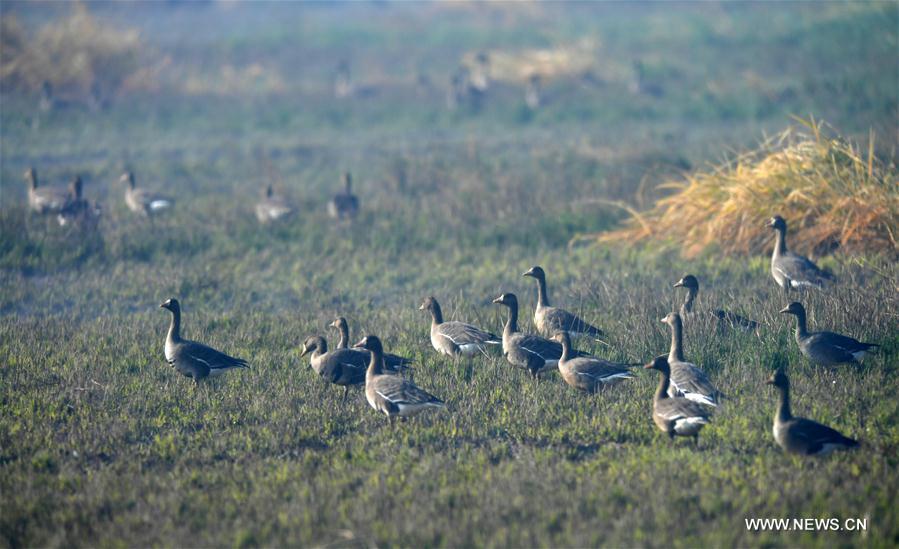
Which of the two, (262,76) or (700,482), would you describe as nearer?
(700,482)

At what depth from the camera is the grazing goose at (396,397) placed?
8.53 meters

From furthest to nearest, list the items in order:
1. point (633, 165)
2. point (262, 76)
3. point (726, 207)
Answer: point (262, 76), point (633, 165), point (726, 207)

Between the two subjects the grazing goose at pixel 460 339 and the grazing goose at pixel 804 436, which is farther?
the grazing goose at pixel 460 339

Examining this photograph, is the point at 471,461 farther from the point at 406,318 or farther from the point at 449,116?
the point at 449,116

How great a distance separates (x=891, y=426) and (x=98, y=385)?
7.70 m

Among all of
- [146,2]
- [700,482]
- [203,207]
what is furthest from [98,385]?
[146,2]

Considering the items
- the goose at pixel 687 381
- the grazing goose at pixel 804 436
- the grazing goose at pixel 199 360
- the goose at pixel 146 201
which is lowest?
the goose at pixel 146 201

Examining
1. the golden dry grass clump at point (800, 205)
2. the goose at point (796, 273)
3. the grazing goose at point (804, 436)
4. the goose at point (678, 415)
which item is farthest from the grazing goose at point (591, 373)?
the golden dry grass clump at point (800, 205)

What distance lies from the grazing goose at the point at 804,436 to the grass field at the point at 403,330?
0.42 ft

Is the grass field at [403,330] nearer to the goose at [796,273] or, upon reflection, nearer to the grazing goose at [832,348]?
the grazing goose at [832,348]

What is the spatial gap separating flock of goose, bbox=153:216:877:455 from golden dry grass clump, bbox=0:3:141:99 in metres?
23.4

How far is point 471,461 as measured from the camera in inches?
302

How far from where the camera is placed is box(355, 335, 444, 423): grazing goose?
853 centimetres

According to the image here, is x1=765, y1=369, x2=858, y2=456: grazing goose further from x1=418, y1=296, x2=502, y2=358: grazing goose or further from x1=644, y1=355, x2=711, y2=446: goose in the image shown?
x1=418, y1=296, x2=502, y2=358: grazing goose
